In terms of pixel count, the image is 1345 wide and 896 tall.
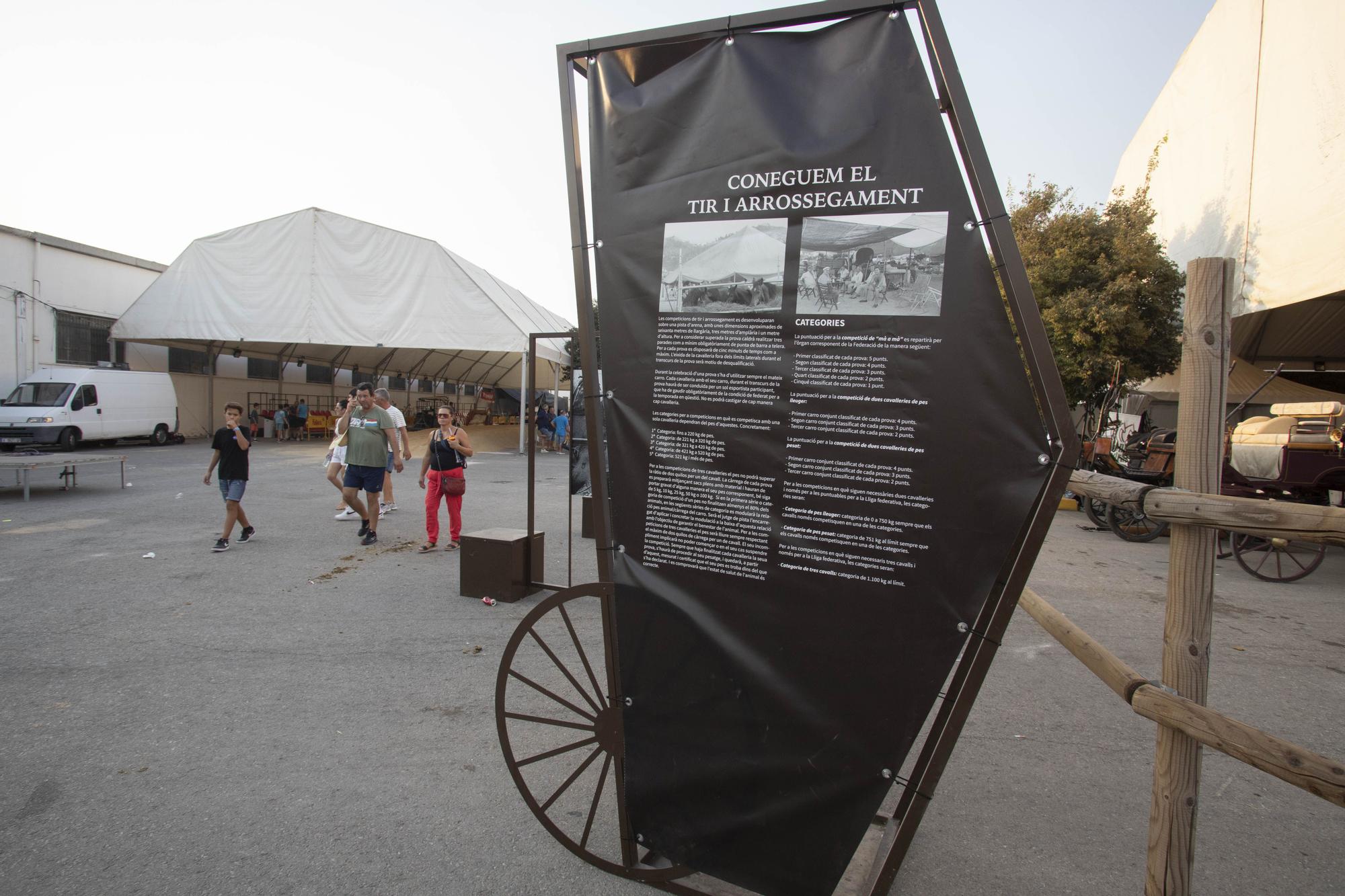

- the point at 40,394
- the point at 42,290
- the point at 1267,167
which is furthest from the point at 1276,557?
the point at 42,290

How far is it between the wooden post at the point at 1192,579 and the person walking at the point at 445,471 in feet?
21.6

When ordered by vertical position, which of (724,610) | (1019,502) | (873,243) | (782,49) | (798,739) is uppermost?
(782,49)

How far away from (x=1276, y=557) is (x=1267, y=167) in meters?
8.52

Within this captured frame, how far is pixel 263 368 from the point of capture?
93.9 feet

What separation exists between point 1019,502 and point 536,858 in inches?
89.5

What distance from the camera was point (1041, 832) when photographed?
299 cm

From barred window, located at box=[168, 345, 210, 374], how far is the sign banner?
28225 mm

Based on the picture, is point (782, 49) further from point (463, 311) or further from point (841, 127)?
point (463, 311)

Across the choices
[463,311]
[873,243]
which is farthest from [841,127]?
[463,311]

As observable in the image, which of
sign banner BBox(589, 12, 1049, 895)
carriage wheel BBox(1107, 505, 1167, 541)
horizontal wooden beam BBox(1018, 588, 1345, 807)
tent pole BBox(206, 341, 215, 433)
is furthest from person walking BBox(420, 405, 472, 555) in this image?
tent pole BBox(206, 341, 215, 433)

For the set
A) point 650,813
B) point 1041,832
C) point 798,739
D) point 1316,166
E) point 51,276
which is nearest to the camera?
point 798,739

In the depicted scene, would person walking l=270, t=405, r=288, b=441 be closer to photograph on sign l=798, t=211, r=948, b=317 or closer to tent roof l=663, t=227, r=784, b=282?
tent roof l=663, t=227, r=784, b=282

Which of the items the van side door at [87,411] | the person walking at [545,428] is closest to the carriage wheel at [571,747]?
the van side door at [87,411]

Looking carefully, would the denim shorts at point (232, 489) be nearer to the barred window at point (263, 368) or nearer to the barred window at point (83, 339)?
the barred window at point (83, 339)
